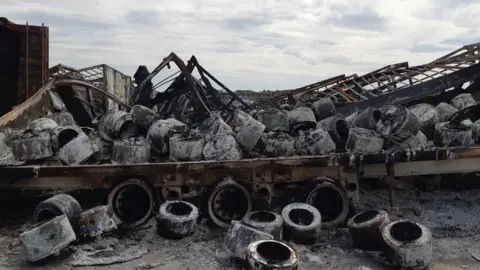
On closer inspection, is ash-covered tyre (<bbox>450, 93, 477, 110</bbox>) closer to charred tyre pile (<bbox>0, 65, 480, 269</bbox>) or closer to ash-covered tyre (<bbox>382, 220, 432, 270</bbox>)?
charred tyre pile (<bbox>0, 65, 480, 269</bbox>)

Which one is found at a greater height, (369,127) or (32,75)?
(32,75)

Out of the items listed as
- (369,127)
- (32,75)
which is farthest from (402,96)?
(32,75)

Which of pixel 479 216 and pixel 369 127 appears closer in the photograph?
pixel 479 216

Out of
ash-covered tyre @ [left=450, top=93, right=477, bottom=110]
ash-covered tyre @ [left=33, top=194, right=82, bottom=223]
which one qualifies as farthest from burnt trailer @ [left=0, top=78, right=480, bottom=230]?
ash-covered tyre @ [left=450, top=93, right=477, bottom=110]

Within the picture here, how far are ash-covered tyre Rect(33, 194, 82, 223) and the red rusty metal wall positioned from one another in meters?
3.73

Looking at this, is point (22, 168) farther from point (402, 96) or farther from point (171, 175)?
point (402, 96)

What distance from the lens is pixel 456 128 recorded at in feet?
18.5

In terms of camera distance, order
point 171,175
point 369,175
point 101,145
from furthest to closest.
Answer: point 101,145 → point 369,175 → point 171,175

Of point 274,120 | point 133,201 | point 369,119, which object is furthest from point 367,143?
point 133,201

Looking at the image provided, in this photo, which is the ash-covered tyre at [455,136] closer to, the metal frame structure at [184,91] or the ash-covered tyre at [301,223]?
the ash-covered tyre at [301,223]

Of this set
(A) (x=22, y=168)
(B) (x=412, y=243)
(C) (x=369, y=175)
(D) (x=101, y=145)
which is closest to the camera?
(B) (x=412, y=243)

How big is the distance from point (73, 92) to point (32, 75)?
720mm

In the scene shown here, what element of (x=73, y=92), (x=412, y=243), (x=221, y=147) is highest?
(x=73, y=92)

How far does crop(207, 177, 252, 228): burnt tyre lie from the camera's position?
491cm
